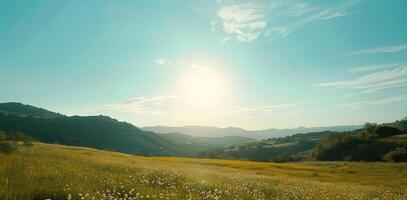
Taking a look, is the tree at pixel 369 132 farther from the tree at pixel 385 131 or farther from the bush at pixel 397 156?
the bush at pixel 397 156

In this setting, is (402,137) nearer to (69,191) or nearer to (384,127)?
(384,127)

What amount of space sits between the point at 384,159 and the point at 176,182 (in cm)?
9438

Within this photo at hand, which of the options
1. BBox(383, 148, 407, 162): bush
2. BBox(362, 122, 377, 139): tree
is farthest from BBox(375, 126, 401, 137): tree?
BBox(383, 148, 407, 162): bush

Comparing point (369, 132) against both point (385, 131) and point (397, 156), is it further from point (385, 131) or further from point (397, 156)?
point (397, 156)

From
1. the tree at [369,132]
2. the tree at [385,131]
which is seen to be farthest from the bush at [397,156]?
the tree at [385,131]

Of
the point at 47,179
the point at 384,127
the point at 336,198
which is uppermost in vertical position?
the point at 384,127

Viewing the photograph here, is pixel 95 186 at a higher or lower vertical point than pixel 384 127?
lower

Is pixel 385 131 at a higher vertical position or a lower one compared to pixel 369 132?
higher

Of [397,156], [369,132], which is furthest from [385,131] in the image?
[397,156]

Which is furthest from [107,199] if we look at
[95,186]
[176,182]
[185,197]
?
[176,182]

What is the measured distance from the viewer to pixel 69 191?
11.2 metres

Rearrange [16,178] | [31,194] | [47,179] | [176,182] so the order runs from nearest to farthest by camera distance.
Answer: [31,194] < [16,178] < [47,179] < [176,182]

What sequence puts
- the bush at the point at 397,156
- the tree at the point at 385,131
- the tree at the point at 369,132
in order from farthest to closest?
the tree at the point at 385,131
the tree at the point at 369,132
the bush at the point at 397,156

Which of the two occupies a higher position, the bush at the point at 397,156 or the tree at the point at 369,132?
the tree at the point at 369,132
